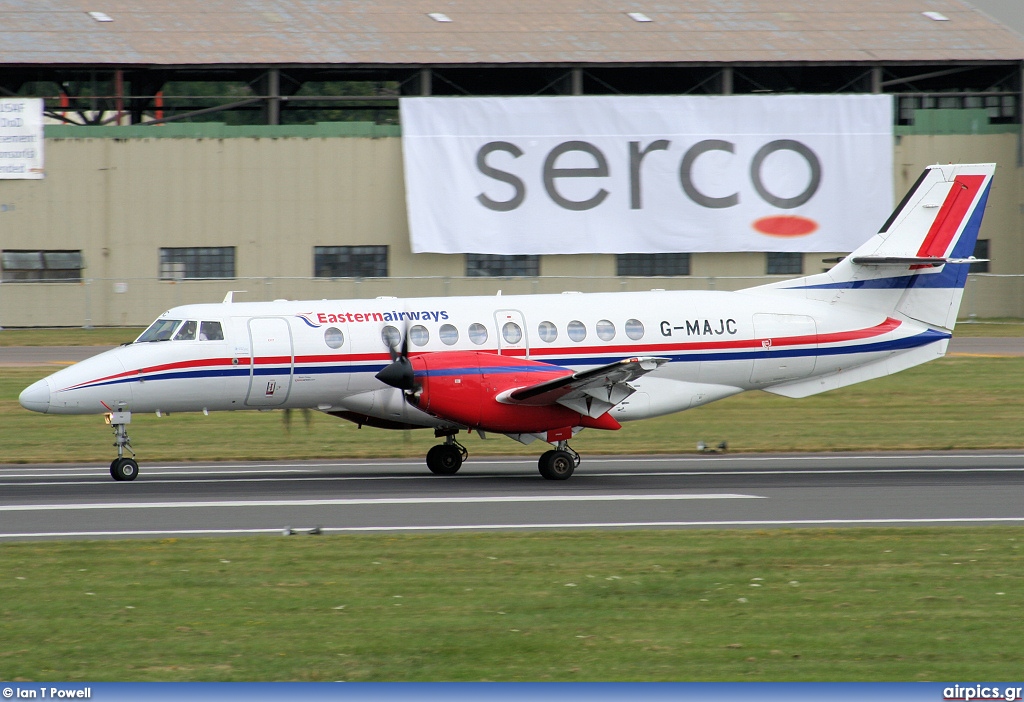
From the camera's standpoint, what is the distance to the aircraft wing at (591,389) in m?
18.1

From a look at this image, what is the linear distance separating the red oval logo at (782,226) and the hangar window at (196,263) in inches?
801

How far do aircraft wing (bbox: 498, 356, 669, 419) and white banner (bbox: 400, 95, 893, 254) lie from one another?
2677 centimetres

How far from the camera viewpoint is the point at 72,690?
6844 millimetres

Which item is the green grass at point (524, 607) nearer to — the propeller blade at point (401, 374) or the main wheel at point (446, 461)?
the propeller blade at point (401, 374)

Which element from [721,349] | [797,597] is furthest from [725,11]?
[797,597]

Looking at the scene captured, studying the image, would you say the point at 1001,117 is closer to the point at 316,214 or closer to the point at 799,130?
the point at 799,130

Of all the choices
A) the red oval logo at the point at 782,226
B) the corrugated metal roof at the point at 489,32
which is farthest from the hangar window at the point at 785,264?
the corrugated metal roof at the point at 489,32

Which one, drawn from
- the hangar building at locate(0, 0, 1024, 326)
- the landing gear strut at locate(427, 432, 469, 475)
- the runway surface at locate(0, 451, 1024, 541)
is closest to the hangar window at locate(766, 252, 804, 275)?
the hangar building at locate(0, 0, 1024, 326)

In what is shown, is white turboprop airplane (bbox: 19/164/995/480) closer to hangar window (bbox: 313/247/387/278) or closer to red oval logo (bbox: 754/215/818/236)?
red oval logo (bbox: 754/215/818/236)

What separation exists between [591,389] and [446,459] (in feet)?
9.64

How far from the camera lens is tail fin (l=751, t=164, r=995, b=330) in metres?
22.0

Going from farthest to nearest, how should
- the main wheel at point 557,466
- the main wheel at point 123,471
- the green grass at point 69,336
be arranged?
the green grass at point 69,336
the main wheel at point 557,466
the main wheel at point 123,471

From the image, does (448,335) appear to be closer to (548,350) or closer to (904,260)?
(548,350)

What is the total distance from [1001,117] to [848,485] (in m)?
37.0
